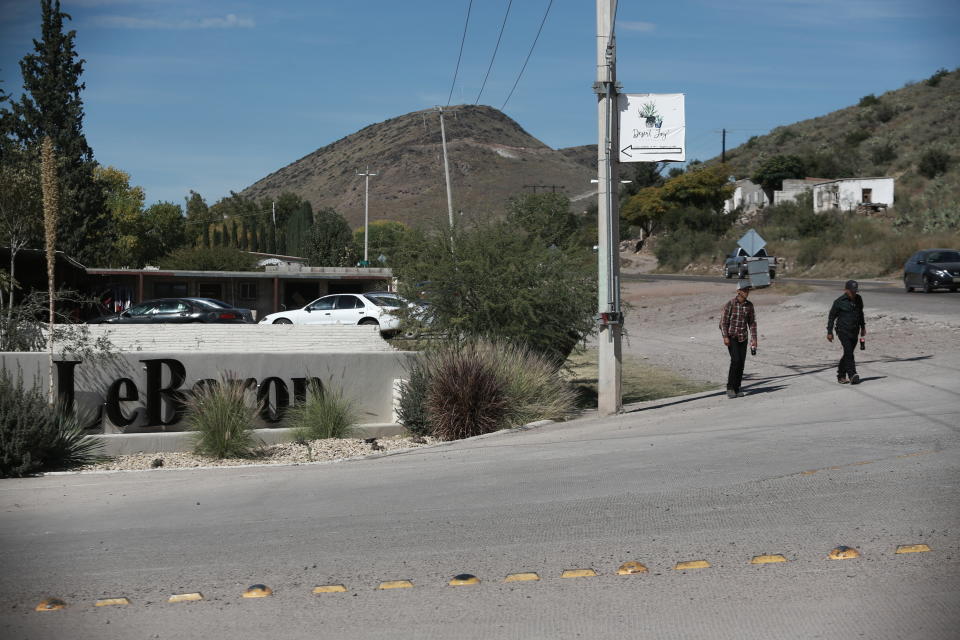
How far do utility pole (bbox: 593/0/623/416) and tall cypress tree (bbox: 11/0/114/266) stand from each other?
29.7 metres

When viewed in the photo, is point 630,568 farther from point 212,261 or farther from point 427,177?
point 427,177

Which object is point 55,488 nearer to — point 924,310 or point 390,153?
point 924,310

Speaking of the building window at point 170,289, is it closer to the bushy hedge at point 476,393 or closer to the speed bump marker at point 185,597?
the bushy hedge at point 476,393

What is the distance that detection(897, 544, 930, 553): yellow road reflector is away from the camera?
7.08m

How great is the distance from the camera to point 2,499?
10828 mm

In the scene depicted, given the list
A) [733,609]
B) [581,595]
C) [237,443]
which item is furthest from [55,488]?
[733,609]

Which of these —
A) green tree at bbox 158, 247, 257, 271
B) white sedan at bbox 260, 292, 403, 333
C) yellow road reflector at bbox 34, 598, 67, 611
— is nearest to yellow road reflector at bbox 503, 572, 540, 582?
yellow road reflector at bbox 34, 598, 67, 611

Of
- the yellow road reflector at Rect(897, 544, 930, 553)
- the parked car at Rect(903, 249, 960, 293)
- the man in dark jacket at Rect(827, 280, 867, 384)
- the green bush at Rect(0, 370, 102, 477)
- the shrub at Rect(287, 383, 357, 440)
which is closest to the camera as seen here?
the yellow road reflector at Rect(897, 544, 930, 553)

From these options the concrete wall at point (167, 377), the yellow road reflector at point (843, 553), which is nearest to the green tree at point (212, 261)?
A: the concrete wall at point (167, 377)

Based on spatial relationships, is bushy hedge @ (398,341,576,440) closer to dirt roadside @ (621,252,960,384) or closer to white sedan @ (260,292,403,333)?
dirt roadside @ (621,252,960,384)

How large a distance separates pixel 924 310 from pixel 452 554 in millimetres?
27508

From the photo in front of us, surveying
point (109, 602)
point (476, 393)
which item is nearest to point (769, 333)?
point (476, 393)

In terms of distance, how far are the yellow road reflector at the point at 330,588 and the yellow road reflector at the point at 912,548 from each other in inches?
160

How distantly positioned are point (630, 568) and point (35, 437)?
975cm
